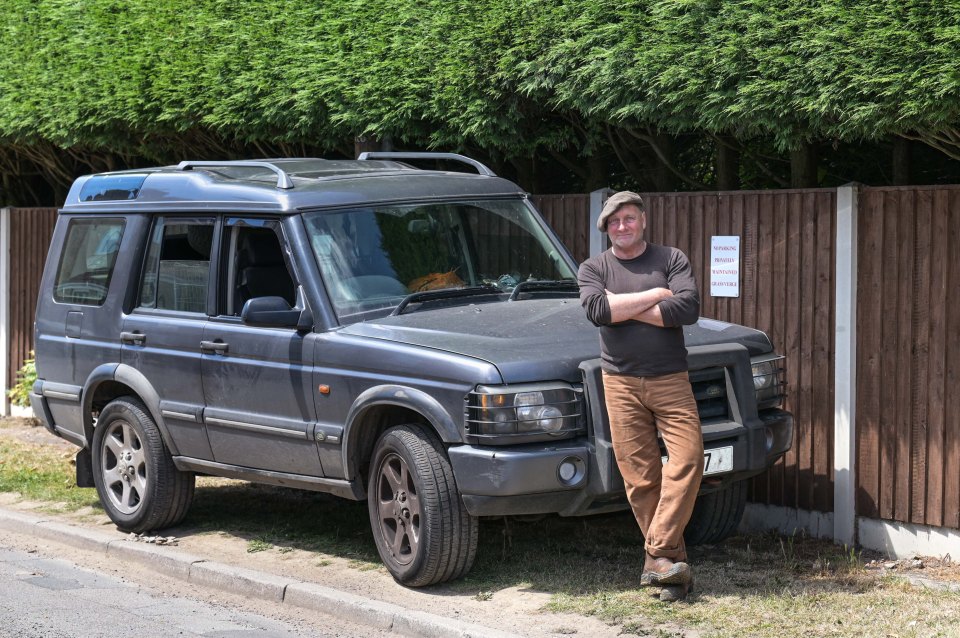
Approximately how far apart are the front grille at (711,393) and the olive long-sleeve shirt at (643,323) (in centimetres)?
31

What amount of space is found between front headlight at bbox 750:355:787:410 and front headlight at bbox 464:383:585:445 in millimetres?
1248

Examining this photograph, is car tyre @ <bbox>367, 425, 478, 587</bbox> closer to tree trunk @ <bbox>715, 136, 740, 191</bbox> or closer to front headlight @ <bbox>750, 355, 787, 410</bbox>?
front headlight @ <bbox>750, 355, 787, 410</bbox>

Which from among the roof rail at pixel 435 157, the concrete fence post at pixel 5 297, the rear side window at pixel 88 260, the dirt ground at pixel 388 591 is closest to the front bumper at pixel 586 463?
the dirt ground at pixel 388 591

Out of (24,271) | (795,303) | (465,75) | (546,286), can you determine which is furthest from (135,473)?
(24,271)

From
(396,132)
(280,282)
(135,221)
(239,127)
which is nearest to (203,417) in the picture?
(280,282)

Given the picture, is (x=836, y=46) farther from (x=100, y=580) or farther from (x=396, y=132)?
(x=100, y=580)

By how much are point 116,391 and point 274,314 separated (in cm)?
226

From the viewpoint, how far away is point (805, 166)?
909 centimetres

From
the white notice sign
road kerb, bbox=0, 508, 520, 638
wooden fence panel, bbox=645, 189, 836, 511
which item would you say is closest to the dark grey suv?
road kerb, bbox=0, 508, 520, 638

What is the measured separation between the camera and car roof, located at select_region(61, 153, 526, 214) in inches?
308

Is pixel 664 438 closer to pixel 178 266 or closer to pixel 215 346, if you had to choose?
pixel 215 346

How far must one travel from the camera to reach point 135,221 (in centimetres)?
891

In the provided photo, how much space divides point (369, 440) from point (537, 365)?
48.3 inches

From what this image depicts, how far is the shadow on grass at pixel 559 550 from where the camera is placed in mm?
7090
